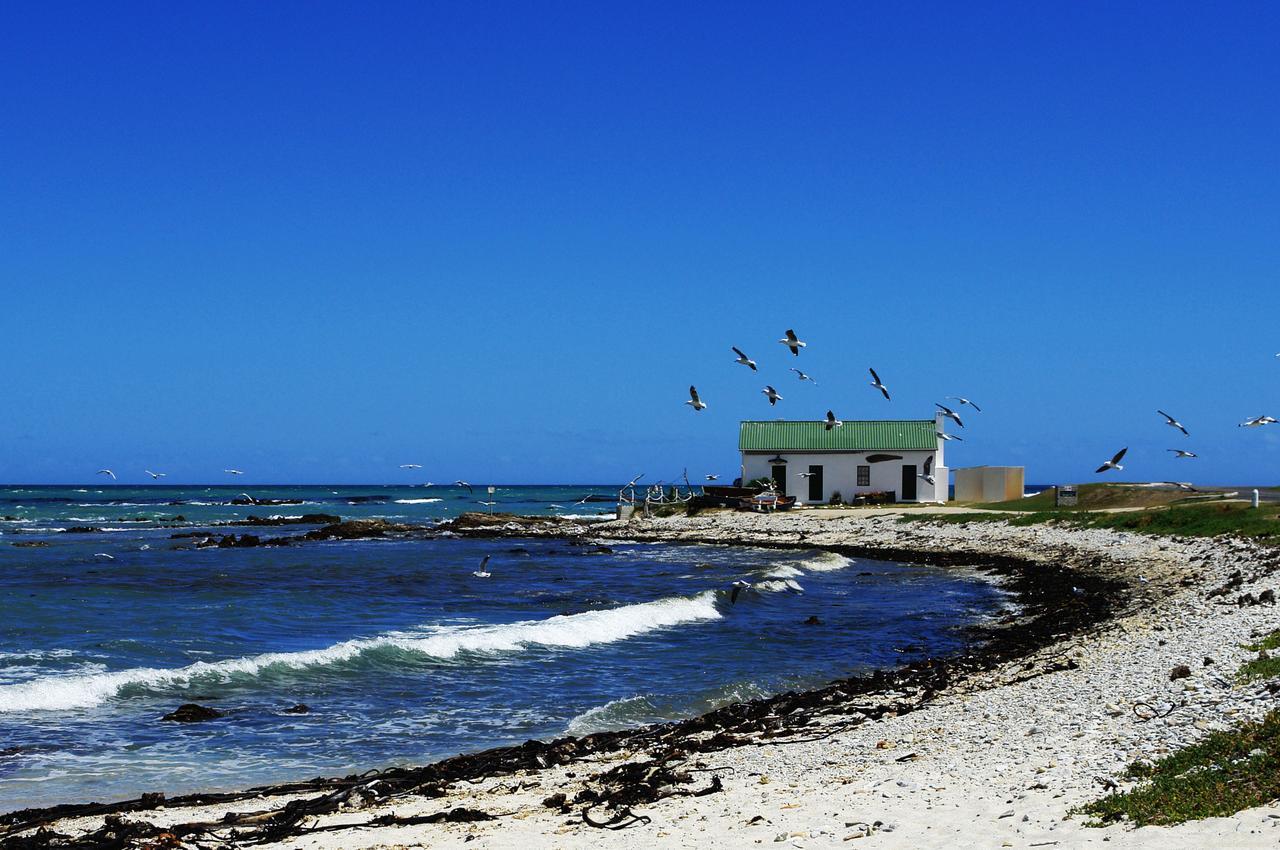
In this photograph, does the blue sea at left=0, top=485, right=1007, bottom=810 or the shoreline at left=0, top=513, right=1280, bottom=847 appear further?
the blue sea at left=0, top=485, right=1007, bottom=810

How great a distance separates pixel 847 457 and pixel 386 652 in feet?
144

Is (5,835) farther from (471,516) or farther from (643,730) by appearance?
(471,516)

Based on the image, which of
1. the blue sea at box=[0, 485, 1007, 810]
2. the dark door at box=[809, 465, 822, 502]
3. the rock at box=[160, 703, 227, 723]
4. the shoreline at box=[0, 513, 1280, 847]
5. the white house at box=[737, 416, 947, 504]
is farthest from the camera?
the dark door at box=[809, 465, 822, 502]

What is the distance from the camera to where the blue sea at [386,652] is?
40.7 ft

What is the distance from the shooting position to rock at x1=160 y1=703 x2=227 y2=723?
13.7 m

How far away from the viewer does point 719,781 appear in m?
9.59

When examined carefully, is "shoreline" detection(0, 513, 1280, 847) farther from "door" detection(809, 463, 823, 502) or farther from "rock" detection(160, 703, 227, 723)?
"door" detection(809, 463, 823, 502)

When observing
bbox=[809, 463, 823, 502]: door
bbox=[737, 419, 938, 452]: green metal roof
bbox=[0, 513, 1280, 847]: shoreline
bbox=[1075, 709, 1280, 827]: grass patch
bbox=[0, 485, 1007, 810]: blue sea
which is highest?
bbox=[737, 419, 938, 452]: green metal roof

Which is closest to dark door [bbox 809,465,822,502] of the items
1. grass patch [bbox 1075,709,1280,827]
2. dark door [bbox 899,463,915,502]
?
dark door [bbox 899,463,915,502]

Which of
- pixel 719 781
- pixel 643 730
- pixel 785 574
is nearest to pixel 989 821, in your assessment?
pixel 719 781

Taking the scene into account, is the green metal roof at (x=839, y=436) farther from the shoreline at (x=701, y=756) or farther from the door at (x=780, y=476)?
the shoreline at (x=701, y=756)

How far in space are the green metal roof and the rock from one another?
1869 inches

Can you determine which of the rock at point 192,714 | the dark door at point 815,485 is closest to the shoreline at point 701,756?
the rock at point 192,714

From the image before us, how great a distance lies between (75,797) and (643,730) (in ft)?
18.3
